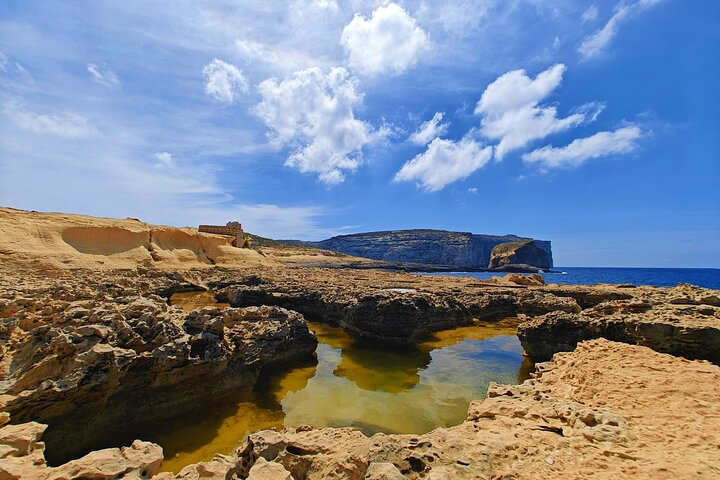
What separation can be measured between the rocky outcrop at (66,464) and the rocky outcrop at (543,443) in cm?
136

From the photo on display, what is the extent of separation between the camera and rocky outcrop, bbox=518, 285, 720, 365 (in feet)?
32.5

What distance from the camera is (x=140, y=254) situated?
3938 cm

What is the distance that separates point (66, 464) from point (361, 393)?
8.23 meters

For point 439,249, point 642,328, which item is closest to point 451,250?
point 439,249

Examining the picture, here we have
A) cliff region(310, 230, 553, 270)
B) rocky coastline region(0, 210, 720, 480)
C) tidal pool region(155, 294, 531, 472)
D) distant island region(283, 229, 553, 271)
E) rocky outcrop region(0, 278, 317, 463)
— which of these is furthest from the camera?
cliff region(310, 230, 553, 270)

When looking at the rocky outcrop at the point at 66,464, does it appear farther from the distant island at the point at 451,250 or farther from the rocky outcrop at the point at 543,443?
the distant island at the point at 451,250

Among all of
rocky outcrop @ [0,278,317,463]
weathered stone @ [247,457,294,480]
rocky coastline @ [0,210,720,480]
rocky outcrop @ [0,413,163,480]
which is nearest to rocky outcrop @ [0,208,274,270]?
rocky coastline @ [0,210,720,480]

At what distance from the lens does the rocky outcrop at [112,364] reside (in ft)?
22.2

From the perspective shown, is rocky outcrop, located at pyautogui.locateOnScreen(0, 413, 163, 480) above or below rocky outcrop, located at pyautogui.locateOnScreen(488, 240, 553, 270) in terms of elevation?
below

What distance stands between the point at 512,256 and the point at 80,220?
14422cm

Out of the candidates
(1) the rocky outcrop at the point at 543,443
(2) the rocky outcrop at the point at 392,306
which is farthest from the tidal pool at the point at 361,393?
(1) the rocky outcrop at the point at 543,443

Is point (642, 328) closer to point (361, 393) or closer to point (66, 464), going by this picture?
point (361, 393)

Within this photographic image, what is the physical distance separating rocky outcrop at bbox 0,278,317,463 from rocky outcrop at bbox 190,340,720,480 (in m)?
4.41

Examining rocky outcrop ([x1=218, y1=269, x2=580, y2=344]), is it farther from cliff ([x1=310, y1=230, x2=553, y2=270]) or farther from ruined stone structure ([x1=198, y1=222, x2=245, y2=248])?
cliff ([x1=310, y1=230, x2=553, y2=270])
